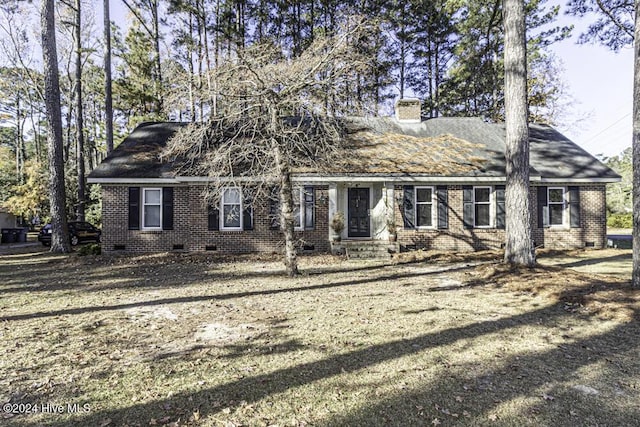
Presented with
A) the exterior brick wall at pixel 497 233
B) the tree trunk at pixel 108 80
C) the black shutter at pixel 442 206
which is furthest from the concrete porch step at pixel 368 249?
the tree trunk at pixel 108 80

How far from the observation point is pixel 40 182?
2552cm

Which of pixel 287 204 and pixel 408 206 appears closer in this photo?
pixel 287 204

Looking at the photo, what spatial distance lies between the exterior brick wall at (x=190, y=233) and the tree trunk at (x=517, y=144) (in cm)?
620

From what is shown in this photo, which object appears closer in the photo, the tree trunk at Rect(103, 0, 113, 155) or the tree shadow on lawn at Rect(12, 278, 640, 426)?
the tree shadow on lawn at Rect(12, 278, 640, 426)

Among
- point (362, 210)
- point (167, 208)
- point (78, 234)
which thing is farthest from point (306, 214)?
point (78, 234)

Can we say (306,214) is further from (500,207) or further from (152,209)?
(500,207)

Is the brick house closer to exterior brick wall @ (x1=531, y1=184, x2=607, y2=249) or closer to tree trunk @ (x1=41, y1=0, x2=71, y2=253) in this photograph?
exterior brick wall @ (x1=531, y1=184, x2=607, y2=249)

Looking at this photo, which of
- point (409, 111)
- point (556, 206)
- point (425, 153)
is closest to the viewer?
point (556, 206)

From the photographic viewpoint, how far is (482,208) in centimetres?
1350

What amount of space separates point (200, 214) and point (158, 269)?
307cm

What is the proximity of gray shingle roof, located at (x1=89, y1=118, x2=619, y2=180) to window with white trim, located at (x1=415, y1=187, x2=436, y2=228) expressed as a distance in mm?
910

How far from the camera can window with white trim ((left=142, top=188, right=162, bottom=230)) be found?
13.0 meters

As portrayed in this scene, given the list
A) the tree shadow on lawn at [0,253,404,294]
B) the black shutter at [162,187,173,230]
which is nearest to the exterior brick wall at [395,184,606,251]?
the tree shadow on lawn at [0,253,404,294]

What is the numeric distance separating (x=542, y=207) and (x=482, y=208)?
2.34m
